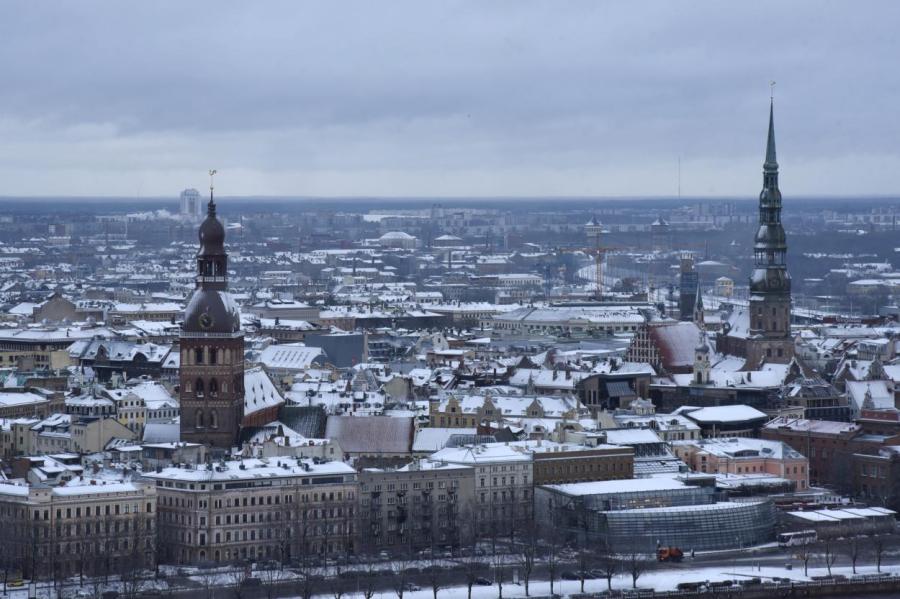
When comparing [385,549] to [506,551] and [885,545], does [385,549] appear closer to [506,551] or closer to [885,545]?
[506,551]

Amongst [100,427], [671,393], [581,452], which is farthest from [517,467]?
[671,393]

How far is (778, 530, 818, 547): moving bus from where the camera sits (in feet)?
303

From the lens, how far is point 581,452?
9856 cm

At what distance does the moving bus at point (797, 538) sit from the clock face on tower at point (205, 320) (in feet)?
77.3

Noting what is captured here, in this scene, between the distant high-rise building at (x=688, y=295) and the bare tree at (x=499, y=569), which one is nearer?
the bare tree at (x=499, y=569)

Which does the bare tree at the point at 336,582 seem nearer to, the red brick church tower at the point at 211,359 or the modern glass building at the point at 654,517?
the modern glass building at the point at 654,517

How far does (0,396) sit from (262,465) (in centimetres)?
3081

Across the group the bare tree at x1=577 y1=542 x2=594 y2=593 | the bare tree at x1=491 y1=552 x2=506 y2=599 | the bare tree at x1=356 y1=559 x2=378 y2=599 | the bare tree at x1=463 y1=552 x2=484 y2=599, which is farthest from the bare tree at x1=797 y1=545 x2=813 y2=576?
the bare tree at x1=356 y1=559 x2=378 y2=599

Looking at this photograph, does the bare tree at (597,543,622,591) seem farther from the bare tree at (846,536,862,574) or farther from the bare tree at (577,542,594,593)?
the bare tree at (846,536,862,574)

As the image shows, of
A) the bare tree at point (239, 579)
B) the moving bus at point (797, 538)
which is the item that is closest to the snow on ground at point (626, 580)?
the bare tree at point (239, 579)

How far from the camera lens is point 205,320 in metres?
101

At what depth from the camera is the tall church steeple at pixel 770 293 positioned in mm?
131375

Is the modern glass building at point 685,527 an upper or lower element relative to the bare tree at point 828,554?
upper

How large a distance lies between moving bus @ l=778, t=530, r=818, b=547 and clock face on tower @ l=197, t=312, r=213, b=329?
77.3ft
